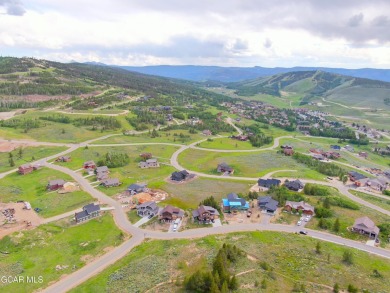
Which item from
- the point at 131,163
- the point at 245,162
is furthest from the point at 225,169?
the point at 131,163

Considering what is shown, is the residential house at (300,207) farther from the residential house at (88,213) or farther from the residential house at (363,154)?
the residential house at (363,154)

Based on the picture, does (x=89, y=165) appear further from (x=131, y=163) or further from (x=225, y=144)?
(x=225, y=144)

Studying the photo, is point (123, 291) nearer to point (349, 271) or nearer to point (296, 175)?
point (349, 271)

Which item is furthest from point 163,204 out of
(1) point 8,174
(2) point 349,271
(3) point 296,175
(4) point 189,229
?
(1) point 8,174

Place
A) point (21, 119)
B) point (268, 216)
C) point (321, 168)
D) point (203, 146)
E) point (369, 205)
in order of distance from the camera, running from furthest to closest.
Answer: point (21, 119) → point (203, 146) → point (321, 168) → point (369, 205) → point (268, 216)

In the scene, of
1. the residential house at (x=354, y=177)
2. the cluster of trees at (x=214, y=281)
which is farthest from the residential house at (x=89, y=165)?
the residential house at (x=354, y=177)

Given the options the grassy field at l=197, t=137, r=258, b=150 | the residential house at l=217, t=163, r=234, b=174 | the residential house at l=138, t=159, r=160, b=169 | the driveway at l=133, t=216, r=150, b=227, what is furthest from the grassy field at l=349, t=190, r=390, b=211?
the residential house at l=138, t=159, r=160, b=169
